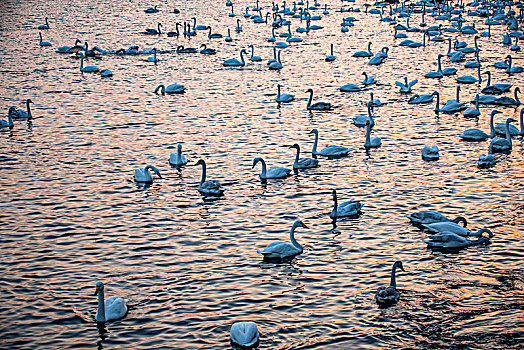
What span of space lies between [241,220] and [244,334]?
Answer: 7227 mm

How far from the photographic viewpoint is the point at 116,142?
2900cm

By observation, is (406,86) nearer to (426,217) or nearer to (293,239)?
(426,217)

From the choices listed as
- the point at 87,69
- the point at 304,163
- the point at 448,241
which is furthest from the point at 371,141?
the point at 87,69

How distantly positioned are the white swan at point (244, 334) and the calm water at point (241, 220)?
37 centimetres

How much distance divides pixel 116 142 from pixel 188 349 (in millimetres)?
16500

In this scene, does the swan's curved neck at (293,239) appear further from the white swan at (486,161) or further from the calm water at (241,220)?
the white swan at (486,161)

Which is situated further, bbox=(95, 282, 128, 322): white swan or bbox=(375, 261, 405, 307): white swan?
bbox=(375, 261, 405, 307): white swan

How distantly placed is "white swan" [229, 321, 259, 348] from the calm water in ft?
1.23

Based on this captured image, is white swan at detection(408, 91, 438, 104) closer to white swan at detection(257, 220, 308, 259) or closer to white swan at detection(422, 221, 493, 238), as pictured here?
white swan at detection(422, 221, 493, 238)

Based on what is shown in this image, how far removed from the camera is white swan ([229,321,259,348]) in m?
13.7

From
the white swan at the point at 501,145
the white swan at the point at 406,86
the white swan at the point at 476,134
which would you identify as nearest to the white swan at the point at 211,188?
the white swan at the point at 501,145

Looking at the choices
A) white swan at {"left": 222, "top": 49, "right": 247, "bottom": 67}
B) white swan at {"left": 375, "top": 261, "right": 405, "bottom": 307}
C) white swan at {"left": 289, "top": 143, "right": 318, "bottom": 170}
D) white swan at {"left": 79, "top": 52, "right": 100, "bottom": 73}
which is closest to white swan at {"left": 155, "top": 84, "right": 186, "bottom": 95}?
white swan at {"left": 222, "top": 49, "right": 247, "bottom": 67}

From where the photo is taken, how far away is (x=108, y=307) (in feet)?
49.5

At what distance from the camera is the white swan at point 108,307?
14.8m
